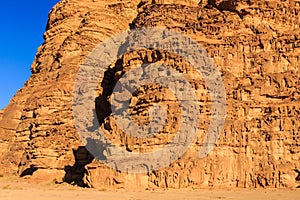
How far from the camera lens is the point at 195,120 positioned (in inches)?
1164

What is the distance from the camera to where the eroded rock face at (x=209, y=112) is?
28.4 m

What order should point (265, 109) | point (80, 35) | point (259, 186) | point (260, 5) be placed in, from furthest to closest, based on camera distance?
point (80, 35)
point (260, 5)
point (265, 109)
point (259, 186)

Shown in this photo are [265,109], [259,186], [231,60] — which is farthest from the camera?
[231,60]

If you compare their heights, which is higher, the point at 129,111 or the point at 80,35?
the point at 80,35

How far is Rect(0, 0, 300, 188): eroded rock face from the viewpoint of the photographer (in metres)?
28.4

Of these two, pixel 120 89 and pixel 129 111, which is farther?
pixel 120 89

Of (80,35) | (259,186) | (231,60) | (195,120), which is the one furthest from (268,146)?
(80,35)

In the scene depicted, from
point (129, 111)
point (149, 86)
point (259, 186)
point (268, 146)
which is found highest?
point (149, 86)

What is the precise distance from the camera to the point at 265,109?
30.5m

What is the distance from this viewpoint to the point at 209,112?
30.2 meters

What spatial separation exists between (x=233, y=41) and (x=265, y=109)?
21.5 feet

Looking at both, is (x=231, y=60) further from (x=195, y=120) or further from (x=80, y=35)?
(x=80, y=35)

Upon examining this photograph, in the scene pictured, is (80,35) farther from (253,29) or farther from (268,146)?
(268,146)

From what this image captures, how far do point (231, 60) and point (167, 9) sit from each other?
761cm
